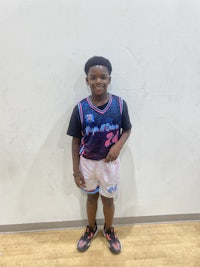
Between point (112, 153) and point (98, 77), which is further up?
point (98, 77)

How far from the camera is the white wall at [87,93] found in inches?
47.0

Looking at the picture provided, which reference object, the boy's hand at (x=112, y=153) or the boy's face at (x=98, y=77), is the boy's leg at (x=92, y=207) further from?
the boy's face at (x=98, y=77)

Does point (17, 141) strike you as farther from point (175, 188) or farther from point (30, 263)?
point (175, 188)

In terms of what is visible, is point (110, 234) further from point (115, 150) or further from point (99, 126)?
point (99, 126)

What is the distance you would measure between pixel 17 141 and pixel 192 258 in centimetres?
141

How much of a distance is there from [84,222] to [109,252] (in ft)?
0.99

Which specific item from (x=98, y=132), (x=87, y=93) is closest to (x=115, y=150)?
(x=98, y=132)

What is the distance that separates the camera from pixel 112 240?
1519 millimetres

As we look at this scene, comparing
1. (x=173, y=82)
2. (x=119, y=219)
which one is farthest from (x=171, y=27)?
(x=119, y=219)

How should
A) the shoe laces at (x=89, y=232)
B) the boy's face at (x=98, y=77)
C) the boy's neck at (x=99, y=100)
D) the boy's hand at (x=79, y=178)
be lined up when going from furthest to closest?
the shoe laces at (x=89, y=232), the boy's hand at (x=79, y=178), the boy's neck at (x=99, y=100), the boy's face at (x=98, y=77)

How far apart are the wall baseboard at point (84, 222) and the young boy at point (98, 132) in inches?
16.2

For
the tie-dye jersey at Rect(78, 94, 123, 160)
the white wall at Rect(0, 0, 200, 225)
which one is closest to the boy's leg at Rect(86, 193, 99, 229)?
the white wall at Rect(0, 0, 200, 225)

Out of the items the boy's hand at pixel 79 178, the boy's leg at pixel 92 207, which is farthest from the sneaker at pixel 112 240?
the boy's hand at pixel 79 178

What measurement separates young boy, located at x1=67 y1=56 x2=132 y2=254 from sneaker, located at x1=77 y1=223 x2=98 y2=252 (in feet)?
1.16
